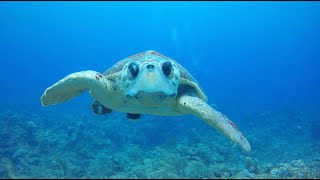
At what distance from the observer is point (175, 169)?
740 centimetres

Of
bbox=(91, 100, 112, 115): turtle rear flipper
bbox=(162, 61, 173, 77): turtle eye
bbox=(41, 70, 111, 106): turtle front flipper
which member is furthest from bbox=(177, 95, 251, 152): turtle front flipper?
bbox=(91, 100, 112, 115): turtle rear flipper

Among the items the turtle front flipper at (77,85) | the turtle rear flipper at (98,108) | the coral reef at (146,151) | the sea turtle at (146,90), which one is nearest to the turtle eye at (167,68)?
the sea turtle at (146,90)

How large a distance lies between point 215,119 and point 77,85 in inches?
92.6

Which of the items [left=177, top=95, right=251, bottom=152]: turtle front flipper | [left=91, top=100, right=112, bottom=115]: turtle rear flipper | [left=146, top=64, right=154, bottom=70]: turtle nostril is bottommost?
[left=177, top=95, right=251, bottom=152]: turtle front flipper

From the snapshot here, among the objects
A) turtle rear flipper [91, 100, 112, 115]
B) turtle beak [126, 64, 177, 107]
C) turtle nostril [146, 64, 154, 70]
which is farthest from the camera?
turtle rear flipper [91, 100, 112, 115]

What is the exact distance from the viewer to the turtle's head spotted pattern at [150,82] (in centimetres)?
415

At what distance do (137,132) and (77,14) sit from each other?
114 metres

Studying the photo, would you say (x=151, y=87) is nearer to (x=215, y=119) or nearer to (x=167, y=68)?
(x=167, y=68)

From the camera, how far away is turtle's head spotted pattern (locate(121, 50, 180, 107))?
163 inches

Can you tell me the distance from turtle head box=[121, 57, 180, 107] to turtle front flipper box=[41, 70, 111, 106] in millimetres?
520

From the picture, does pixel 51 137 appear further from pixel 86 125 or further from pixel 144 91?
pixel 144 91

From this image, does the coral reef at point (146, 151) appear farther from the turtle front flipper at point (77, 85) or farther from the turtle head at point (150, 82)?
the turtle head at point (150, 82)

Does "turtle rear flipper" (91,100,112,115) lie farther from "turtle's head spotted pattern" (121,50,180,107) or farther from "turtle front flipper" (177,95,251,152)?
"turtle front flipper" (177,95,251,152)

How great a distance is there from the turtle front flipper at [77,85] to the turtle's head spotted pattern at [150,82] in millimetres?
520
